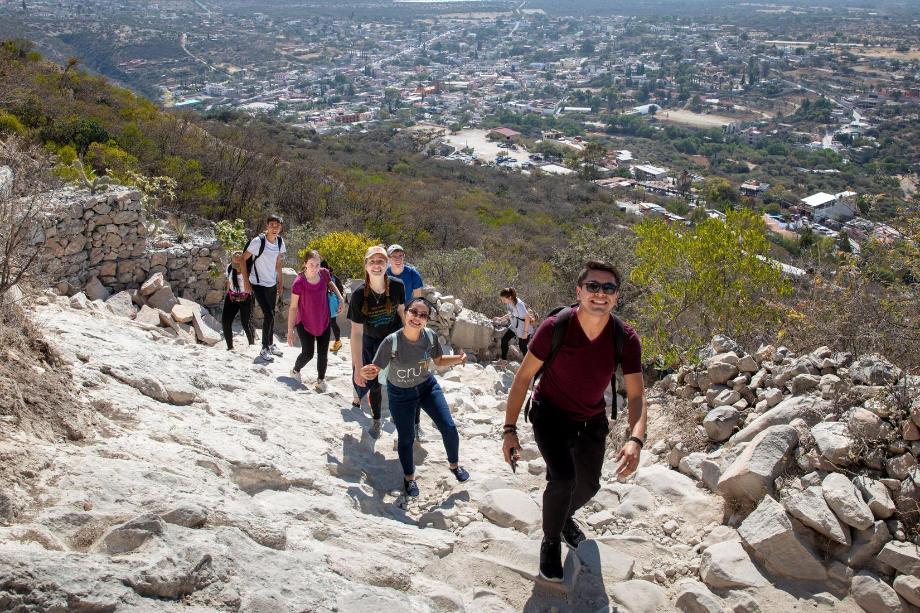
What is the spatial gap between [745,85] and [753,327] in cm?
11513

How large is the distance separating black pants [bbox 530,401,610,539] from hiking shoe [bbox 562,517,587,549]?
0.26m

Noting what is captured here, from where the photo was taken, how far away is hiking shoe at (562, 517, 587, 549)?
13.1 ft

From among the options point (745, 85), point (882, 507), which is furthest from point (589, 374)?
point (745, 85)

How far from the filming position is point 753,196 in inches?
1997

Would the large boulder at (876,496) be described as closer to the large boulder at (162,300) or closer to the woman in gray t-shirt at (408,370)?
the woman in gray t-shirt at (408,370)

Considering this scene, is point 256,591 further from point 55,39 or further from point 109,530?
point 55,39

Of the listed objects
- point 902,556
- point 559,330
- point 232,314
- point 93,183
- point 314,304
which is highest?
point 559,330

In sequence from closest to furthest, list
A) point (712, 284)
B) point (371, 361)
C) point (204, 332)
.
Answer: point (371, 361) < point (204, 332) < point (712, 284)

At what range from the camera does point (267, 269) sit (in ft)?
23.7

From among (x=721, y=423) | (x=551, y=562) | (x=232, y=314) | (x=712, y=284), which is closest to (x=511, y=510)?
(x=551, y=562)

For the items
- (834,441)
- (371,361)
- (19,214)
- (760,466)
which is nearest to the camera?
(834,441)

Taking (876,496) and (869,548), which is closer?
(869,548)

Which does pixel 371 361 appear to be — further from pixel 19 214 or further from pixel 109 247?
pixel 109 247

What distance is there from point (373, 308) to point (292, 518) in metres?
2.15
